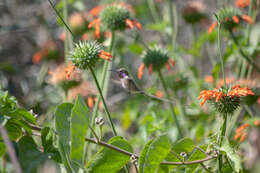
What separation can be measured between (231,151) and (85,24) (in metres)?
2.23

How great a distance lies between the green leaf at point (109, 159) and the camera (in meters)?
1.13

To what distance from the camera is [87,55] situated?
5.19 feet

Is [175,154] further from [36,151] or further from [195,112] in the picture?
[195,112]

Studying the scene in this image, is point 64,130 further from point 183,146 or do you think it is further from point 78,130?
point 183,146

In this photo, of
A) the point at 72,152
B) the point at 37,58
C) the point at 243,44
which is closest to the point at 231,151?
the point at 72,152

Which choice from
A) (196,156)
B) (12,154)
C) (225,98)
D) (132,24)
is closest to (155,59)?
(132,24)

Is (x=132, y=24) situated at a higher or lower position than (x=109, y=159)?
higher

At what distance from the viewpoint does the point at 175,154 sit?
4.03ft

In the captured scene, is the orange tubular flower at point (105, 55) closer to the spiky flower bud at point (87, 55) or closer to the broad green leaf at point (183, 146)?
the spiky flower bud at point (87, 55)

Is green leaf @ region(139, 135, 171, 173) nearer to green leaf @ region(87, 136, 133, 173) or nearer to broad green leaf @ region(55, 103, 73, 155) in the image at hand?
green leaf @ region(87, 136, 133, 173)

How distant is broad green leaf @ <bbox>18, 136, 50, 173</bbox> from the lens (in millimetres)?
1109

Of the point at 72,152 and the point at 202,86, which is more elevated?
the point at 72,152

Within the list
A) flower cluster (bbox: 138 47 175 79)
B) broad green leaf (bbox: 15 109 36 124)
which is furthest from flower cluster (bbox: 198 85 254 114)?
flower cluster (bbox: 138 47 175 79)

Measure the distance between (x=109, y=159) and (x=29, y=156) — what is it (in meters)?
0.25
